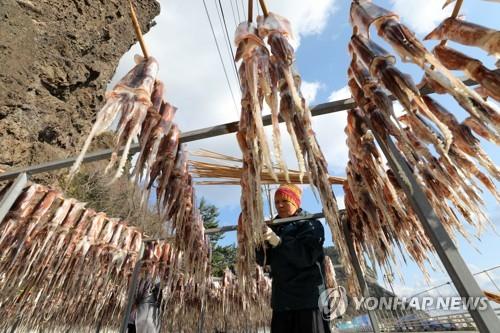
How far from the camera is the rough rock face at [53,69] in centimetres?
573

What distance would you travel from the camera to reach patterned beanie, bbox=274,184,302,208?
3.00 m

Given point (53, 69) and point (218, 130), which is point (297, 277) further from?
point (53, 69)

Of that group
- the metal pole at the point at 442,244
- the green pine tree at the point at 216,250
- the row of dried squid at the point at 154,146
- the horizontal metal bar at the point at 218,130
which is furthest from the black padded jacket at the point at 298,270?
the green pine tree at the point at 216,250

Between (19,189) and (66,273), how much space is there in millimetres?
1365

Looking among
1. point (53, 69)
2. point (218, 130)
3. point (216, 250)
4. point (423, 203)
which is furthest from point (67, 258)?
point (216, 250)

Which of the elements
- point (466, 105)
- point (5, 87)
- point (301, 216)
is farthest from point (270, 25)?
point (5, 87)

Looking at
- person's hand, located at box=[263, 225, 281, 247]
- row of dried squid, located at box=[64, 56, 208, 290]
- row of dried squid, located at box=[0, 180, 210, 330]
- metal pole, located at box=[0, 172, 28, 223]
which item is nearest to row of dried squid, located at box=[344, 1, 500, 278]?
person's hand, located at box=[263, 225, 281, 247]

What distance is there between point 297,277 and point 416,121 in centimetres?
171

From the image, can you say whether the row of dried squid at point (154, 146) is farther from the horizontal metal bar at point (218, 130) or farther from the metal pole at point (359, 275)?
the metal pole at point (359, 275)

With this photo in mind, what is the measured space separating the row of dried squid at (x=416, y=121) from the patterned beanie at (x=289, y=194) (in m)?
0.87

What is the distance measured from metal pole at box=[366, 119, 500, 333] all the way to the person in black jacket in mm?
1271

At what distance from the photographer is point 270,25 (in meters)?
1.26

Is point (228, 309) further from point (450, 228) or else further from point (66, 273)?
point (450, 228)

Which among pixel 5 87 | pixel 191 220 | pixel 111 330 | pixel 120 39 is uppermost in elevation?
pixel 120 39
